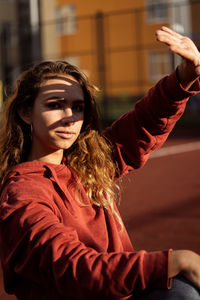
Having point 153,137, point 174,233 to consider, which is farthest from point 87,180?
point 174,233

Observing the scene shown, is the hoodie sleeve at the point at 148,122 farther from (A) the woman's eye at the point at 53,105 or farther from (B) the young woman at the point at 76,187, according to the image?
(A) the woman's eye at the point at 53,105

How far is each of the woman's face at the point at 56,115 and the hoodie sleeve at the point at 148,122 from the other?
30cm

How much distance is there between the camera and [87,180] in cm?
195

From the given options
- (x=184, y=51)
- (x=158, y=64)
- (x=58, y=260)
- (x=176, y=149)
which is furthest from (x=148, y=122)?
(x=158, y=64)

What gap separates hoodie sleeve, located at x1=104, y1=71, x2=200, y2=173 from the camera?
2.05m

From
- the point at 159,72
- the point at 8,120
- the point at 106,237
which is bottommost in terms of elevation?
the point at 159,72

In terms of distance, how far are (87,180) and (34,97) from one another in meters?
0.35

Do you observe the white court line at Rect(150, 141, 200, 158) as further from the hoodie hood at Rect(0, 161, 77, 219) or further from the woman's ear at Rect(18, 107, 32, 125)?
the hoodie hood at Rect(0, 161, 77, 219)

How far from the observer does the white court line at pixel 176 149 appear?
9260 millimetres

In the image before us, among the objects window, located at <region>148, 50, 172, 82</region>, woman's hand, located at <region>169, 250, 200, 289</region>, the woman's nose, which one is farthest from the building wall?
woman's hand, located at <region>169, 250, 200, 289</region>

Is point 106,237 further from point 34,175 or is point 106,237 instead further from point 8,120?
point 8,120

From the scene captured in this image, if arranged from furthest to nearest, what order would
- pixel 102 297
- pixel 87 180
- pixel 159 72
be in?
pixel 159 72
pixel 87 180
pixel 102 297

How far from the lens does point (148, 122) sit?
2.16 m

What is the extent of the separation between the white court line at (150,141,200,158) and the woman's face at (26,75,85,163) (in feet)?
23.4
